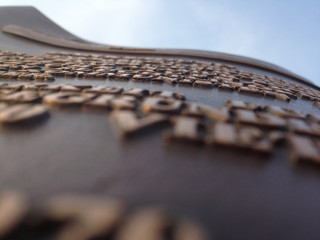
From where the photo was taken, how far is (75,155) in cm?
48

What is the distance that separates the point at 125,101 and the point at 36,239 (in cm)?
46

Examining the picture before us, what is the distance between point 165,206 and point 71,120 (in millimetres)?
382

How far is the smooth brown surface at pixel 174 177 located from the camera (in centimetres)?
37

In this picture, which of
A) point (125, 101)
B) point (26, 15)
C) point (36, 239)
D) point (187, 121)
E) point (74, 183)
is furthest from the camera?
point (26, 15)

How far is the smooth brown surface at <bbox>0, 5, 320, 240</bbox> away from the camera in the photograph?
0.37 metres

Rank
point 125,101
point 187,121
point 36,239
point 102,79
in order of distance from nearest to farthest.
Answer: point 36,239 < point 187,121 < point 125,101 < point 102,79

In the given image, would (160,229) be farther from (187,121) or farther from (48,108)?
(48,108)

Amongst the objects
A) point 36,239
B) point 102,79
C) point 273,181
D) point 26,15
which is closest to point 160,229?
point 36,239

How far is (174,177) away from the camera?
437 mm

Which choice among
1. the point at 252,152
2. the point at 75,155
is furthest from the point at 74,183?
the point at 252,152

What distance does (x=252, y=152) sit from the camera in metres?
0.50

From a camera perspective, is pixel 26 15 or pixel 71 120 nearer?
pixel 71 120

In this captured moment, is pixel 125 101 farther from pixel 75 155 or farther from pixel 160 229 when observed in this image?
pixel 160 229

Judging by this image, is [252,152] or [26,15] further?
[26,15]
